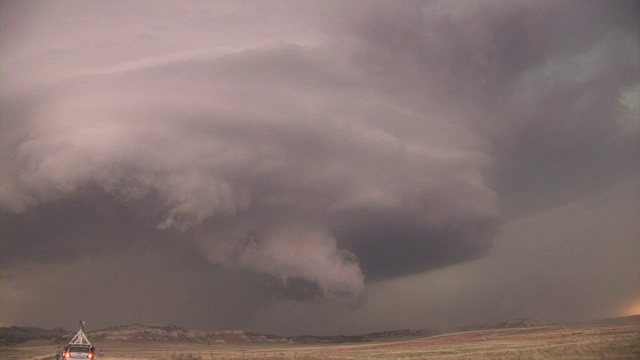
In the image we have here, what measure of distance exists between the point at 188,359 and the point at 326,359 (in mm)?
17169

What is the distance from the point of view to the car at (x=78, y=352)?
45.3 metres

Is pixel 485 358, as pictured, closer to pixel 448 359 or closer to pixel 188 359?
pixel 448 359

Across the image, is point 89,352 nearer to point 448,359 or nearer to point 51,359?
point 51,359

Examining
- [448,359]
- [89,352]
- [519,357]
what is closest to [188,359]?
[89,352]

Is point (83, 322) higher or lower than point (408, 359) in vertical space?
higher

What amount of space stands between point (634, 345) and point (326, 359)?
34235 millimetres

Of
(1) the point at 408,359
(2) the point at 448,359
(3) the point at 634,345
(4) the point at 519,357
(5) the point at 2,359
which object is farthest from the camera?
(5) the point at 2,359

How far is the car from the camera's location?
4534cm

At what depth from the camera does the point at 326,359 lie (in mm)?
65062

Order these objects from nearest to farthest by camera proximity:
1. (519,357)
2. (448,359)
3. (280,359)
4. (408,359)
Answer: (519,357) < (448,359) < (408,359) < (280,359)

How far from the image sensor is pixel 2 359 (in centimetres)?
8225

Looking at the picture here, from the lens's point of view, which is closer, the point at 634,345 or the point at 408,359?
the point at 634,345

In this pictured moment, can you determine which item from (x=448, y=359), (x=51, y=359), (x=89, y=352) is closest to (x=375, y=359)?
(x=448, y=359)

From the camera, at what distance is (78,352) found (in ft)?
150
